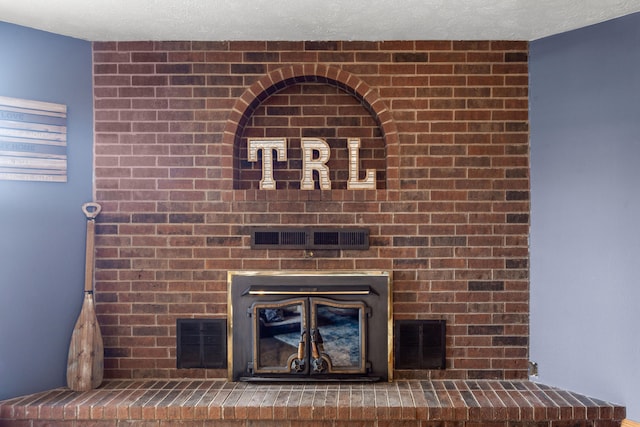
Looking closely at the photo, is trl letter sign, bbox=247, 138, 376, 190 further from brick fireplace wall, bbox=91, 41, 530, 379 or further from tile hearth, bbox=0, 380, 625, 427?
tile hearth, bbox=0, 380, 625, 427

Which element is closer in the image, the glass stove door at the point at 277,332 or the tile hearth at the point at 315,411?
the tile hearth at the point at 315,411

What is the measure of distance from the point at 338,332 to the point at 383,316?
315 millimetres

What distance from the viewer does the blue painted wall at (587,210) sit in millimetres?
2559

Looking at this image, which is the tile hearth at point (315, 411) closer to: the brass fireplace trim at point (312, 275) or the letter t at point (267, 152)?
the brass fireplace trim at point (312, 275)

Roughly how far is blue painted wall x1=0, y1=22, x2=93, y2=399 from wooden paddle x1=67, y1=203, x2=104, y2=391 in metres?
0.09

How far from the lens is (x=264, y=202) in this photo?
9.62 ft

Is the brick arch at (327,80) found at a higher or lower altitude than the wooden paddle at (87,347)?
higher

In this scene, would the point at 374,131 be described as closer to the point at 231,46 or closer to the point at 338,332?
the point at 231,46

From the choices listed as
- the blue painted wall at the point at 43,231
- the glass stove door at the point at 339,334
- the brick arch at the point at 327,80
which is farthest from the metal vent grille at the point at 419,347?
the blue painted wall at the point at 43,231

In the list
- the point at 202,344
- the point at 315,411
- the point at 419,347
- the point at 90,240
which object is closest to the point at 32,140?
the point at 90,240

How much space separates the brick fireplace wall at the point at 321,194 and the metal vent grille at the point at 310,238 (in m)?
0.06

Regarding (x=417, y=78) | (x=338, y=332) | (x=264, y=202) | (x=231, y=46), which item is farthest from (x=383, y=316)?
(x=231, y=46)

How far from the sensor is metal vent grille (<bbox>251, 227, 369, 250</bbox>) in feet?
9.54

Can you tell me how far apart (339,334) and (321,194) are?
36.7 inches
